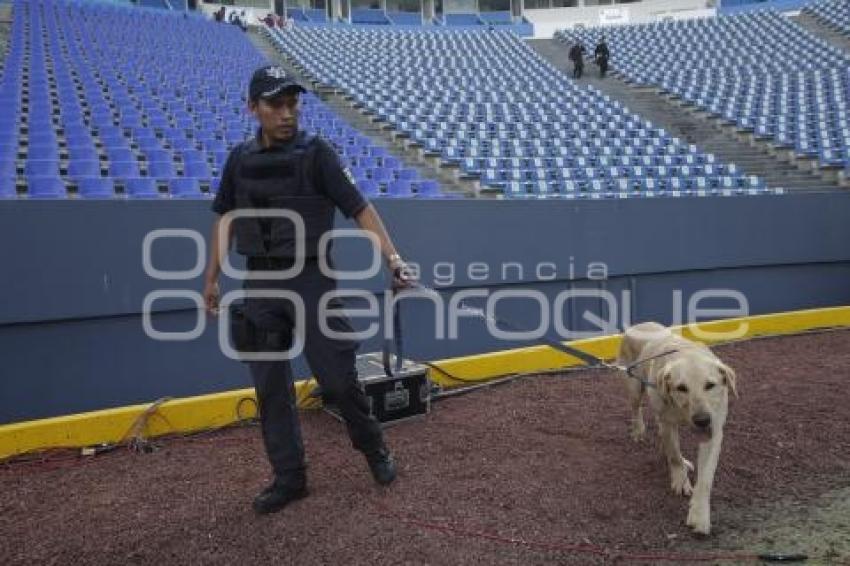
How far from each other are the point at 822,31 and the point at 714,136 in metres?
10.7

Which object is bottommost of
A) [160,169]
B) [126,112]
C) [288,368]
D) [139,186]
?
[288,368]

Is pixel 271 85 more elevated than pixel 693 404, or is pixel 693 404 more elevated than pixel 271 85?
pixel 271 85

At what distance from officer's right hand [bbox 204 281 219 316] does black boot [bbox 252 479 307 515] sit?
0.86m

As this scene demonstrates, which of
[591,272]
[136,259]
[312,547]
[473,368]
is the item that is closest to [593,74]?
[591,272]

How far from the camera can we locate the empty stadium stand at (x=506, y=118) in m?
9.73

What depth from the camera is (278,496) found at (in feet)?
9.24

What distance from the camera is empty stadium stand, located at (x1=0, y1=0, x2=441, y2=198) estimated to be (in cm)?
653

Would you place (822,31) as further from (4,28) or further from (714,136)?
(4,28)

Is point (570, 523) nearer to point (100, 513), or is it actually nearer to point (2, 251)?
point (100, 513)

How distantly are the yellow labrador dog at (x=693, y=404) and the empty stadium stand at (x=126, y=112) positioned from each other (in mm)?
4298

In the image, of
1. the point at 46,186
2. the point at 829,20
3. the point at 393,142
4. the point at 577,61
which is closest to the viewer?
the point at 46,186

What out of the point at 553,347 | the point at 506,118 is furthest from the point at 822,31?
the point at 553,347

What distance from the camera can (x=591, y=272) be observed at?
6465 mm

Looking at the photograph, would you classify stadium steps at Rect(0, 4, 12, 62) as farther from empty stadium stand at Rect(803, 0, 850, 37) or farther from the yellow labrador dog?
empty stadium stand at Rect(803, 0, 850, 37)
